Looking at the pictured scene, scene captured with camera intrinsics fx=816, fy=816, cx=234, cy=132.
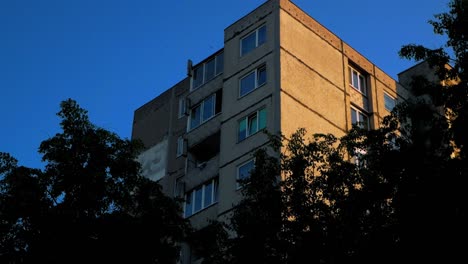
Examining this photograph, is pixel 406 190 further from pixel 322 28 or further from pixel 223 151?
pixel 322 28

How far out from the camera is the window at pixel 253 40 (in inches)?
1606

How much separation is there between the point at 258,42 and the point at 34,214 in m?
20.5

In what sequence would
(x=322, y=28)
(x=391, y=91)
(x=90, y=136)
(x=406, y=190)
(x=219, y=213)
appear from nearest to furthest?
(x=406, y=190) < (x=90, y=136) < (x=219, y=213) < (x=322, y=28) < (x=391, y=91)

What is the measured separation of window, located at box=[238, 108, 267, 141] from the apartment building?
56 millimetres

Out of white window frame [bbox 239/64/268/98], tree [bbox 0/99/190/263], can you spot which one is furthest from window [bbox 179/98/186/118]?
tree [bbox 0/99/190/263]

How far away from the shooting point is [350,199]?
23078 millimetres

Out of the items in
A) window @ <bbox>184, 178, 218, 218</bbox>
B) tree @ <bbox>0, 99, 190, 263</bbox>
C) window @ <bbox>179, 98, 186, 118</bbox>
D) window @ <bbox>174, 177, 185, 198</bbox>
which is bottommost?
tree @ <bbox>0, 99, 190, 263</bbox>

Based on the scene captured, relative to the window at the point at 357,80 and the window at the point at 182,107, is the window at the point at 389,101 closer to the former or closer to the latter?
the window at the point at 357,80

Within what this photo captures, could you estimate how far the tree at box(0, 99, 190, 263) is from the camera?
22297mm

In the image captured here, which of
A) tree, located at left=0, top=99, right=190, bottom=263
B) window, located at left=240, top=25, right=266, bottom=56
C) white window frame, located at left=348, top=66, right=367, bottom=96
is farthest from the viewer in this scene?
white window frame, located at left=348, top=66, right=367, bottom=96

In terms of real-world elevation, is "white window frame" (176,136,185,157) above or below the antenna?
below

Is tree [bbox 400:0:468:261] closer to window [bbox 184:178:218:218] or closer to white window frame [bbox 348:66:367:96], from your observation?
window [bbox 184:178:218:218]

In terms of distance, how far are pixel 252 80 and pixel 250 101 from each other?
135 cm

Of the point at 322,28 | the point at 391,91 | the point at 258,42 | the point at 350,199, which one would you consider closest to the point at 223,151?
the point at 258,42
